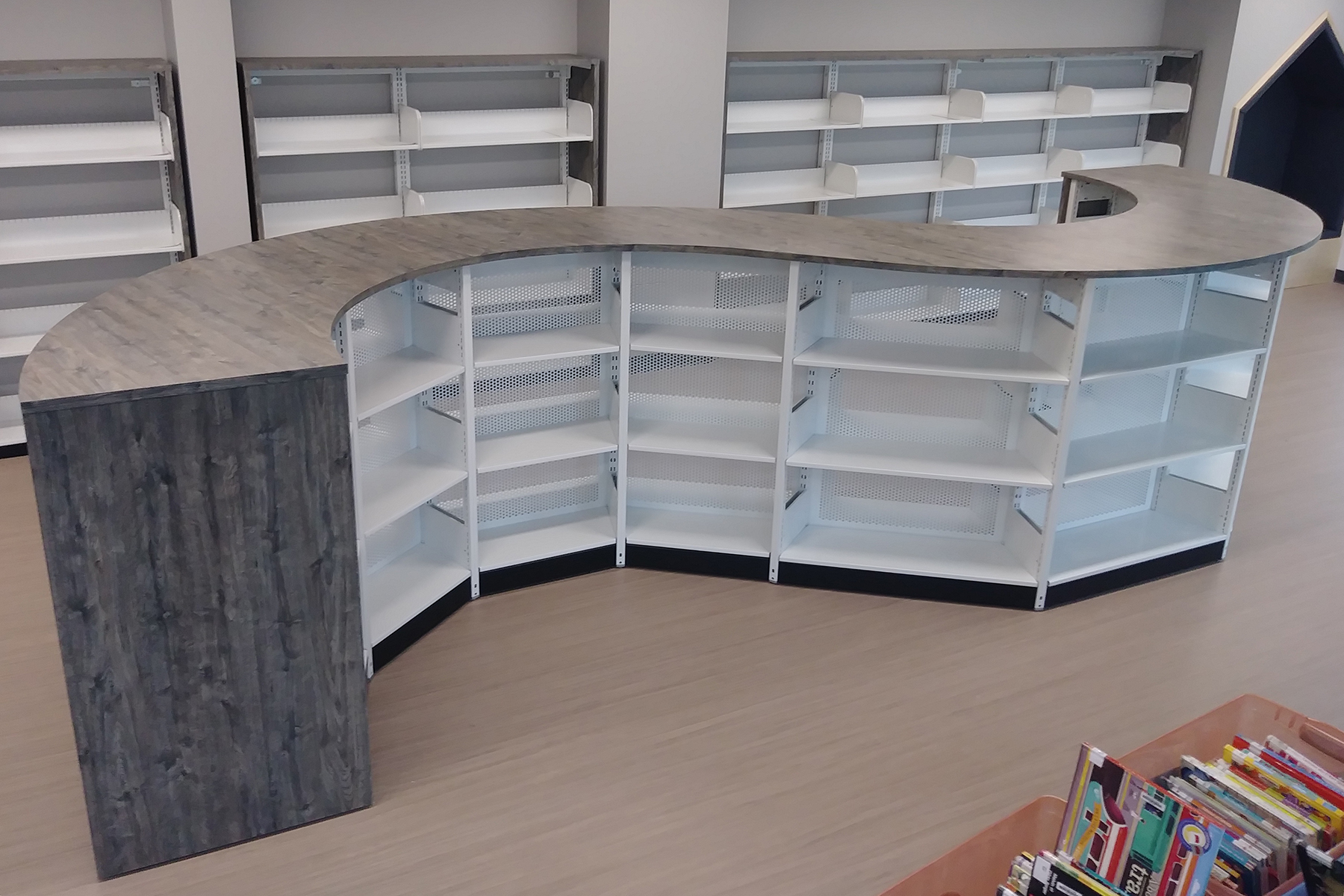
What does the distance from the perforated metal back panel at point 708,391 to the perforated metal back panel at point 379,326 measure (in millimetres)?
896

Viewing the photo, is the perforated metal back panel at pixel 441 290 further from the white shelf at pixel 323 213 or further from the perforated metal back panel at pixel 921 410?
the white shelf at pixel 323 213

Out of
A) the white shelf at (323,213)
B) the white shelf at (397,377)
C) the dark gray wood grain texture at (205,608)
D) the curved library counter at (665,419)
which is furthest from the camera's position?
the white shelf at (323,213)

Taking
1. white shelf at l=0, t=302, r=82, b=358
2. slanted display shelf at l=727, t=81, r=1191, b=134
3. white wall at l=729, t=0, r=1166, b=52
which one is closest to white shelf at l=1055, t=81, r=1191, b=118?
slanted display shelf at l=727, t=81, r=1191, b=134

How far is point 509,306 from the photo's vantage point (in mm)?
4297

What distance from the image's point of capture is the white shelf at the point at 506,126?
5.94 m

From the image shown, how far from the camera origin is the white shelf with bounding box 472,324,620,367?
13.4ft

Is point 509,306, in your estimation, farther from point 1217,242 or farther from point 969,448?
point 1217,242

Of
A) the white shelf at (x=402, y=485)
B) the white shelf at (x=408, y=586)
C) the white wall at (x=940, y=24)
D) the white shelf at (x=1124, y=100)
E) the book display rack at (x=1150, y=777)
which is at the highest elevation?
the white wall at (x=940, y=24)

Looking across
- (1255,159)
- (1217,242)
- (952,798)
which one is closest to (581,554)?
(952,798)

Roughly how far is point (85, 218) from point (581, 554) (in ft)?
9.31

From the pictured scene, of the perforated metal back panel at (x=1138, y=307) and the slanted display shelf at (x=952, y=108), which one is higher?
the slanted display shelf at (x=952, y=108)

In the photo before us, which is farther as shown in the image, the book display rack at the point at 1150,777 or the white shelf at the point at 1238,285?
the white shelf at the point at 1238,285

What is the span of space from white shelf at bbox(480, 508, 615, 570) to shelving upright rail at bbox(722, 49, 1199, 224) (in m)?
2.92

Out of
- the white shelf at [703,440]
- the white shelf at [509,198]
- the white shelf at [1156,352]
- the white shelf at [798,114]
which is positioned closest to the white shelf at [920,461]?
the white shelf at [703,440]
